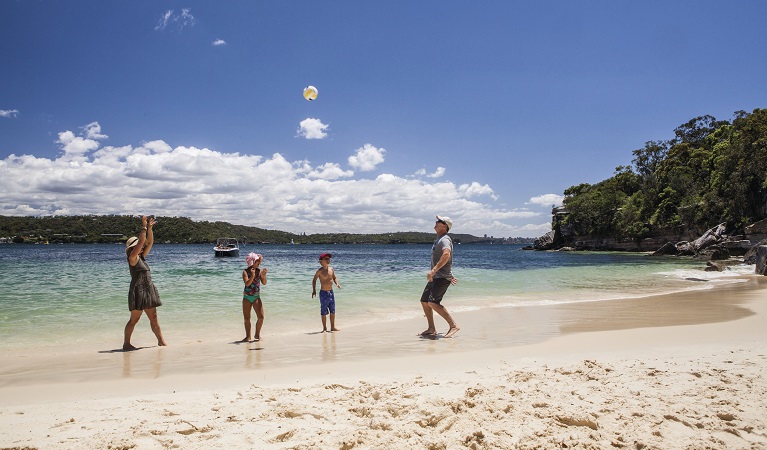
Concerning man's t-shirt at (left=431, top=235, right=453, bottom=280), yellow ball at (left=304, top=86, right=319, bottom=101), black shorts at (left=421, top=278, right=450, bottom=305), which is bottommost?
black shorts at (left=421, top=278, right=450, bottom=305)

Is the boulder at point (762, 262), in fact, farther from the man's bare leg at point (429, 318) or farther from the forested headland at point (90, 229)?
the forested headland at point (90, 229)

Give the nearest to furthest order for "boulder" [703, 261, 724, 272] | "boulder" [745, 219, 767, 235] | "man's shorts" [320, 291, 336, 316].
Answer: "man's shorts" [320, 291, 336, 316] → "boulder" [703, 261, 724, 272] → "boulder" [745, 219, 767, 235]

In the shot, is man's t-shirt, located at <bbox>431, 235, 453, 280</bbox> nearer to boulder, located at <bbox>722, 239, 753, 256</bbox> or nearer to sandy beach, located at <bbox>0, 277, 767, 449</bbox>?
sandy beach, located at <bbox>0, 277, 767, 449</bbox>

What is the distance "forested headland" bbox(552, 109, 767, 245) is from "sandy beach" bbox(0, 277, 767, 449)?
44.1 meters

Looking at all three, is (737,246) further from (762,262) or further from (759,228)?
(762,262)

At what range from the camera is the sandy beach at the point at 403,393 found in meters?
3.16

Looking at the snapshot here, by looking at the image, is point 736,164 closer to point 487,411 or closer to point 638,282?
point 638,282

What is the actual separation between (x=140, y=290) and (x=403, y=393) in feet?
16.0

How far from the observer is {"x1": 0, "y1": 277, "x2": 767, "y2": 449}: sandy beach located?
3156mm

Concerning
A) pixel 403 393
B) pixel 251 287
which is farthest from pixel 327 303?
pixel 403 393

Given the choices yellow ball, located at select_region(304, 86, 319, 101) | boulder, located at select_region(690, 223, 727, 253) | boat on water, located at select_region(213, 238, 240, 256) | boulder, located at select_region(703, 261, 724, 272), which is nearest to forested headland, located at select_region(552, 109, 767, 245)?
boulder, located at select_region(690, 223, 727, 253)

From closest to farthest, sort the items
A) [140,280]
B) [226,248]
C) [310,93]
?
[140,280]
[310,93]
[226,248]

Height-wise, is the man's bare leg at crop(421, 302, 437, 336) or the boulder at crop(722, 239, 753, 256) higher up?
the boulder at crop(722, 239, 753, 256)

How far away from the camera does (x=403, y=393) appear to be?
13.3ft
